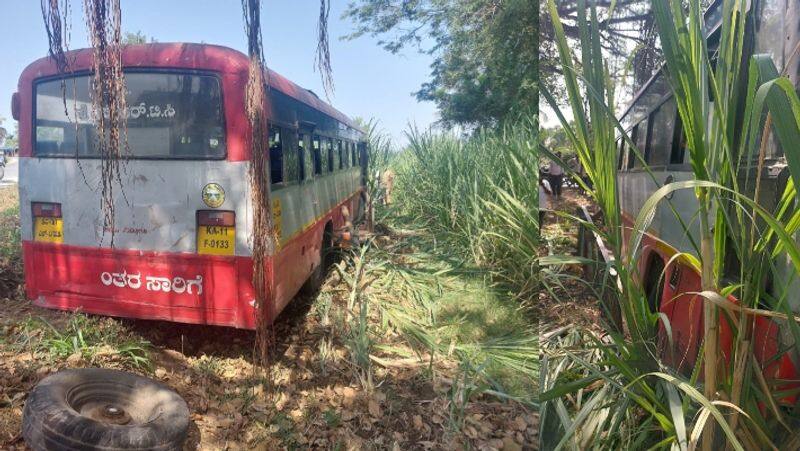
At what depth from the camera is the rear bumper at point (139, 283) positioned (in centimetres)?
137

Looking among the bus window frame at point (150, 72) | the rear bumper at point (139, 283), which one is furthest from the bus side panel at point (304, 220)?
the bus window frame at point (150, 72)

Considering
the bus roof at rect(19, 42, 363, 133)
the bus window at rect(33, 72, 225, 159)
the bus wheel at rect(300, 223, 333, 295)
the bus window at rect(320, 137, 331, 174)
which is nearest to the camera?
the bus roof at rect(19, 42, 363, 133)

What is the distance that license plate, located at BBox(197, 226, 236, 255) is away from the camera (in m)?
1.35

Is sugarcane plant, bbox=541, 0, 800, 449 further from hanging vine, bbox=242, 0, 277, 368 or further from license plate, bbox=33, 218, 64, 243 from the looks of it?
license plate, bbox=33, 218, 64, 243

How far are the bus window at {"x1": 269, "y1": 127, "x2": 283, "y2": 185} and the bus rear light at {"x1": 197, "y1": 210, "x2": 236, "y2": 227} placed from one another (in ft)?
0.58

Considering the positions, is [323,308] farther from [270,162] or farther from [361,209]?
[361,209]

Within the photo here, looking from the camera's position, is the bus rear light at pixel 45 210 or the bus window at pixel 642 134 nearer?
the bus window at pixel 642 134

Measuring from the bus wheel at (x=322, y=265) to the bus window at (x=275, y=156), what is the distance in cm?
57

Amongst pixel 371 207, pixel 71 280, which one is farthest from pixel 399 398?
pixel 371 207

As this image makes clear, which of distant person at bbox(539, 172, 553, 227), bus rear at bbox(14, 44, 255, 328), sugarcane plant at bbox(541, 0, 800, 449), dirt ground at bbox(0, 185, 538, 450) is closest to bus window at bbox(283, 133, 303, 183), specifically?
bus rear at bbox(14, 44, 255, 328)

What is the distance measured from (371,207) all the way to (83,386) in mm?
1521

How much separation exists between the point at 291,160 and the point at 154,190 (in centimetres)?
55

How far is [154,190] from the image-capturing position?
1.30 meters

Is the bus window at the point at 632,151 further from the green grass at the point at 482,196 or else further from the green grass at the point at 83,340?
the green grass at the point at 83,340
